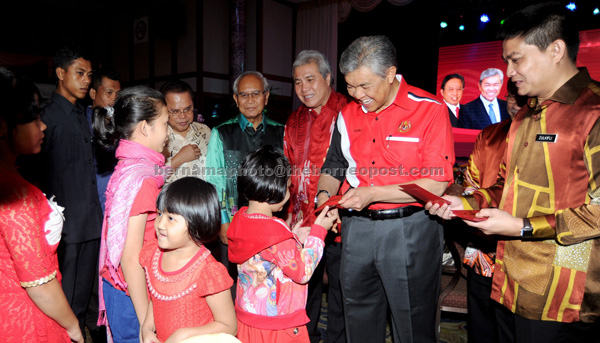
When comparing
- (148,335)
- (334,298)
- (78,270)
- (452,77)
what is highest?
(452,77)

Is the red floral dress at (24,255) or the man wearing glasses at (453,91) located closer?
the red floral dress at (24,255)

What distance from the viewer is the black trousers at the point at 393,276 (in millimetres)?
1813

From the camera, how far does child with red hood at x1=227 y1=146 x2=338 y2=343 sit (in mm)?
1568

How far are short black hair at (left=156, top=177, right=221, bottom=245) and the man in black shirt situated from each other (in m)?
1.42

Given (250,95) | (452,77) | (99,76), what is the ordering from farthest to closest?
(452,77)
(99,76)
(250,95)

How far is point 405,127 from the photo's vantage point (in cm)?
188

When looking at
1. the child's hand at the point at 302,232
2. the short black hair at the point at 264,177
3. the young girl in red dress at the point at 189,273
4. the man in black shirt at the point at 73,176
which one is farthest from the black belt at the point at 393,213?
the man in black shirt at the point at 73,176

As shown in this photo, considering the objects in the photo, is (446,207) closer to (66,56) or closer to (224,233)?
(224,233)

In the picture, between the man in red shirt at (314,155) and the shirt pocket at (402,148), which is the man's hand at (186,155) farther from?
the shirt pocket at (402,148)

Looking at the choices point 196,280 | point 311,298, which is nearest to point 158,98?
point 196,280

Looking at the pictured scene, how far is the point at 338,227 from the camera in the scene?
2461 millimetres

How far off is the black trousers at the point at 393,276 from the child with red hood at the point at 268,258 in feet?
1.02

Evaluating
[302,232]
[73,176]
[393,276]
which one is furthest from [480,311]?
[73,176]

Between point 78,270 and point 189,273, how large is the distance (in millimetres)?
1610
